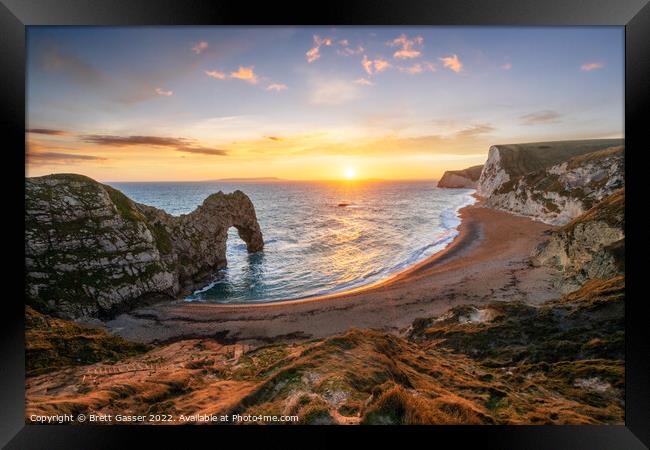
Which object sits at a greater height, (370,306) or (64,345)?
(370,306)

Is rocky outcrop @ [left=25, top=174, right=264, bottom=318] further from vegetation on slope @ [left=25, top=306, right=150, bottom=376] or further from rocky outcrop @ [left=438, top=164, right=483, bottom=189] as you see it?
rocky outcrop @ [left=438, top=164, right=483, bottom=189]

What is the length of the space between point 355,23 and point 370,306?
22.3 ft

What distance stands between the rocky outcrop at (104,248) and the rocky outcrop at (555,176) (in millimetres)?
9561

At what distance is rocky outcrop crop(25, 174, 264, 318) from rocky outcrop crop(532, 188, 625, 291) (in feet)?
33.1

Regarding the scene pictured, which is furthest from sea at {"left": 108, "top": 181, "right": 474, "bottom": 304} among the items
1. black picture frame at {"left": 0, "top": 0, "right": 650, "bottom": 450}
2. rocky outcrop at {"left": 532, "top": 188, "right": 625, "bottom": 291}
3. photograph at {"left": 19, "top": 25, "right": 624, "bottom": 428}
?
rocky outcrop at {"left": 532, "top": 188, "right": 625, "bottom": 291}

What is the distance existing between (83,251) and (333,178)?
23.9ft

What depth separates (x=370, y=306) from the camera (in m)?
8.09

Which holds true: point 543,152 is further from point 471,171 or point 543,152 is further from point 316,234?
point 316,234

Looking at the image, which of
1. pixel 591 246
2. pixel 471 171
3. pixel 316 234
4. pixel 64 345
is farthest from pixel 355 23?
pixel 64 345

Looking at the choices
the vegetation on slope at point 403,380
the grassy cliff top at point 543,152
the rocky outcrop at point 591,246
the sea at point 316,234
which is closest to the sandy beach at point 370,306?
the rocky outcrop at point 591,246

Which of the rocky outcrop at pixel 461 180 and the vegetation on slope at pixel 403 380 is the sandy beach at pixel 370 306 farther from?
the rocky outcrop at pixel 461 180

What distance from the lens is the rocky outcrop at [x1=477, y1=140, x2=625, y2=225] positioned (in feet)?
20.7

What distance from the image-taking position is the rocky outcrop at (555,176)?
630cm

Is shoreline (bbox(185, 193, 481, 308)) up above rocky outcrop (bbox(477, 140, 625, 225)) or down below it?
below
